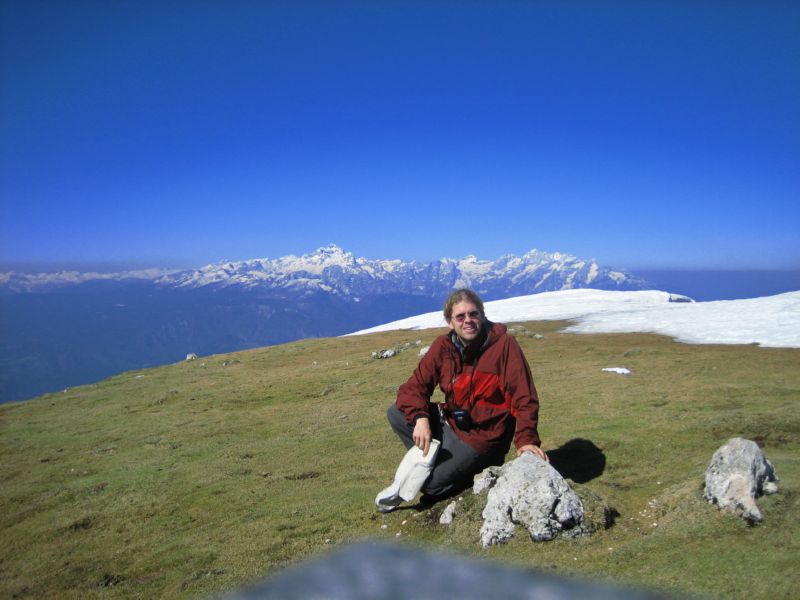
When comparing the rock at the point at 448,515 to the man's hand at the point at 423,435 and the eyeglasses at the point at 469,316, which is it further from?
the eyeglasses at the point at 469,316

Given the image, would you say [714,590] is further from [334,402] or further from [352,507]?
[334,402]

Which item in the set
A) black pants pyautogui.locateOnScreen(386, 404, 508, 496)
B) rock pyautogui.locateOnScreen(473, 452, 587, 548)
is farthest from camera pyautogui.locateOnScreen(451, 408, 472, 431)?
rock pyautogui.locateOnScreen(473, 452, 587, 548)

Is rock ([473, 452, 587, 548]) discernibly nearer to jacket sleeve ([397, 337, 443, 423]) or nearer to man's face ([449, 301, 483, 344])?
jacket sleeve ([397, 337, 443, 423])

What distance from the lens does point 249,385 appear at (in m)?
42.9

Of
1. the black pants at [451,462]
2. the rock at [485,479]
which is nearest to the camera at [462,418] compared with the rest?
the black pants at [451,462]

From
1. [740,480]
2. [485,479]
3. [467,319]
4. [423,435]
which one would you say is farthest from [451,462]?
[740,480]

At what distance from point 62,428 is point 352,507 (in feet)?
94.1

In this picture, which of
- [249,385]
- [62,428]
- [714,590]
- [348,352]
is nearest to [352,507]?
[714,590]

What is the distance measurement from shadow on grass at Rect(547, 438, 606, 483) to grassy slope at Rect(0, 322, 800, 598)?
1.54 feet

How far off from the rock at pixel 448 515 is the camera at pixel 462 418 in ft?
5.42

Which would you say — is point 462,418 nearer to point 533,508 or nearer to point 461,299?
point 533,508

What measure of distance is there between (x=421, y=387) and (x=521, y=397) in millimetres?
2250

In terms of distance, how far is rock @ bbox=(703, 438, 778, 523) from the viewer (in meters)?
8.78

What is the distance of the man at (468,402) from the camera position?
33.9 ft
